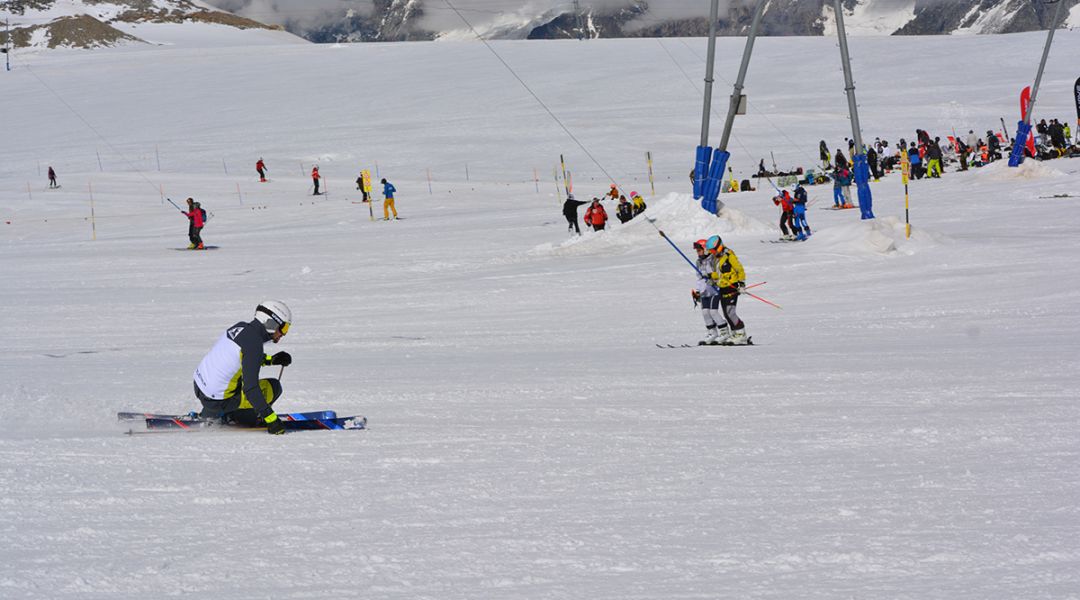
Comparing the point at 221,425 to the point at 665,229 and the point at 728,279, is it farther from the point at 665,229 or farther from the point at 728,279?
the point at 665,229

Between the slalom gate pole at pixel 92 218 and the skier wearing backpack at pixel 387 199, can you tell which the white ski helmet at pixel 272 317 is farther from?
the slalom gate pole at pixel 92 218

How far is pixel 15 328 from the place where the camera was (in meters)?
17.4

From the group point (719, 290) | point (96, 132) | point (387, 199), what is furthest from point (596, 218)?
point (96, 132)

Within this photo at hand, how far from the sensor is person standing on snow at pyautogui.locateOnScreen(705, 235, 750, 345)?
13.4 meters

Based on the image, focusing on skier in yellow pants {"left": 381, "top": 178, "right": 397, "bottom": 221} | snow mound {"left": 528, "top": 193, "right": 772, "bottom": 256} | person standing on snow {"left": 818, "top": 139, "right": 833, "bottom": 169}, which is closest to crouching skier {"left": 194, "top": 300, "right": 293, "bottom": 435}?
snow mound {"left": 528, "top": 193, "right": 772, "bottom": 256}

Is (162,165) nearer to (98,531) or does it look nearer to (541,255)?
(541,255)

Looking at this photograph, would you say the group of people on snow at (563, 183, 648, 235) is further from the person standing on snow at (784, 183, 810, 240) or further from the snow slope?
the person standing on snow at (784, 183, 810, 240)

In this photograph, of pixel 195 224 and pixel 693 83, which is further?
pixel 693 83

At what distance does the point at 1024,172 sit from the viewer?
30.6 meters

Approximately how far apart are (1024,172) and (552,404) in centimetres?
2483

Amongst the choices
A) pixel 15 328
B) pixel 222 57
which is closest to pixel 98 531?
pixel 15 328

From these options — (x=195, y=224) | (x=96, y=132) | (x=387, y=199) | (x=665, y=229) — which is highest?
(x=96, y=132)

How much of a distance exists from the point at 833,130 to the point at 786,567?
4994 cm

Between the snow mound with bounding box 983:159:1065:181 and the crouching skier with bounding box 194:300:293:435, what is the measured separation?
87.7ft
